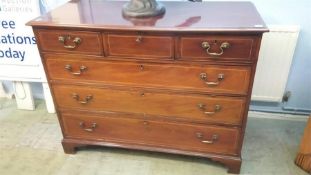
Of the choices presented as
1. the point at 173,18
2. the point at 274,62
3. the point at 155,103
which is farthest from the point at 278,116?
the point at 173,18

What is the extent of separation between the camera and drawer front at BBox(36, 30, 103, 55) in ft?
4.35

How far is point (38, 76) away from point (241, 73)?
1.46m

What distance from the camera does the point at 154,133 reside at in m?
1.57

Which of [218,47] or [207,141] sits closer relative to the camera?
[218,47]

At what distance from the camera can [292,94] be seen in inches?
75.3

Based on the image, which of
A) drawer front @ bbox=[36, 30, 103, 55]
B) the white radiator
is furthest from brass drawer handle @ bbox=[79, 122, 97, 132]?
the white radiator

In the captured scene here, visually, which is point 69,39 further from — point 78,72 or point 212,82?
point 212,82

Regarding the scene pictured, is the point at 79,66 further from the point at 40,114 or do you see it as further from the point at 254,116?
the point at 254,116

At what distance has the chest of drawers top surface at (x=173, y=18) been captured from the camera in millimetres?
1206

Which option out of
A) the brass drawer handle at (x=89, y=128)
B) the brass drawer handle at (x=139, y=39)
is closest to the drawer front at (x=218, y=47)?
the brass drawer handle at (x=139, y=39)

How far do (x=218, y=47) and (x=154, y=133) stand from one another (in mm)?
633

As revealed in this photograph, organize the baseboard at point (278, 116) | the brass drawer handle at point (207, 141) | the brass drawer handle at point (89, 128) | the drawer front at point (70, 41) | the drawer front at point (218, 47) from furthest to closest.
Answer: the baseboard at point (278, 116) → the brass drawer handle at point (89, 128) → the brass drawer handle at point (207, 141) → the drawer front at point (70, 41) → the drawer front at point (218, 47)

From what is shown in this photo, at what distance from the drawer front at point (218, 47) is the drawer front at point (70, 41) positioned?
424 millimetres

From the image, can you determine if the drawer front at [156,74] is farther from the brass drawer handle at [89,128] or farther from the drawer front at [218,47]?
the brass drawer handle at [89,128]
